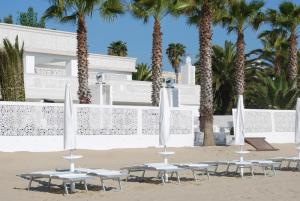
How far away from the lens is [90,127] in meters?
22.8

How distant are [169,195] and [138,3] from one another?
58.1 feet

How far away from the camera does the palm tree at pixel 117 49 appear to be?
6781cm

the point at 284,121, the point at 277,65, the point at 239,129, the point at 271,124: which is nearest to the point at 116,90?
the point at 271,124

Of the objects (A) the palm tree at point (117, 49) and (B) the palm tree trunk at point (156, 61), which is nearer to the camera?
(B) the palm tree trunk at point (156, 61)

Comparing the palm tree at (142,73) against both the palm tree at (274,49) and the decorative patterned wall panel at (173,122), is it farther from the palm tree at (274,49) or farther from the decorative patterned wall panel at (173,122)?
the decorative patterned wall panel at (173,122)

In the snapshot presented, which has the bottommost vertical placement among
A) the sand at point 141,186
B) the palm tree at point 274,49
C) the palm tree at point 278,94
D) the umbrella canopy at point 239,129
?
the sand at point 141,186

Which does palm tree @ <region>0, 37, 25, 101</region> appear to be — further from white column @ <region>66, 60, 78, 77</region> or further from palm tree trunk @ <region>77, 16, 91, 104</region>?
white column @ <region>66, 60, 78, 77</region>

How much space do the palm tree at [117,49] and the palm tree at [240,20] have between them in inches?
1341

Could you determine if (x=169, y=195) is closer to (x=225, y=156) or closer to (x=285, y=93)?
(x=225, y=156)

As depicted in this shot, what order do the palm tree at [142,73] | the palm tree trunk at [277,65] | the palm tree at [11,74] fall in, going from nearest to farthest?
1. the palm tree at [11,74]
2. the palm tree trunk at [277,65]
3. the palm tree at [142,73]

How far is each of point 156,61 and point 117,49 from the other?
4049 centimetres

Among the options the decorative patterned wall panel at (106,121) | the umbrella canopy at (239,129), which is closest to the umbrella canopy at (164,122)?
the umbrella canopy at (239,129)

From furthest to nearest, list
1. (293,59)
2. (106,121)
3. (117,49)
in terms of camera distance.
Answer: (117,49) → (293,59) → (106,121)

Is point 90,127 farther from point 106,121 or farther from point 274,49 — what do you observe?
point 274,49
